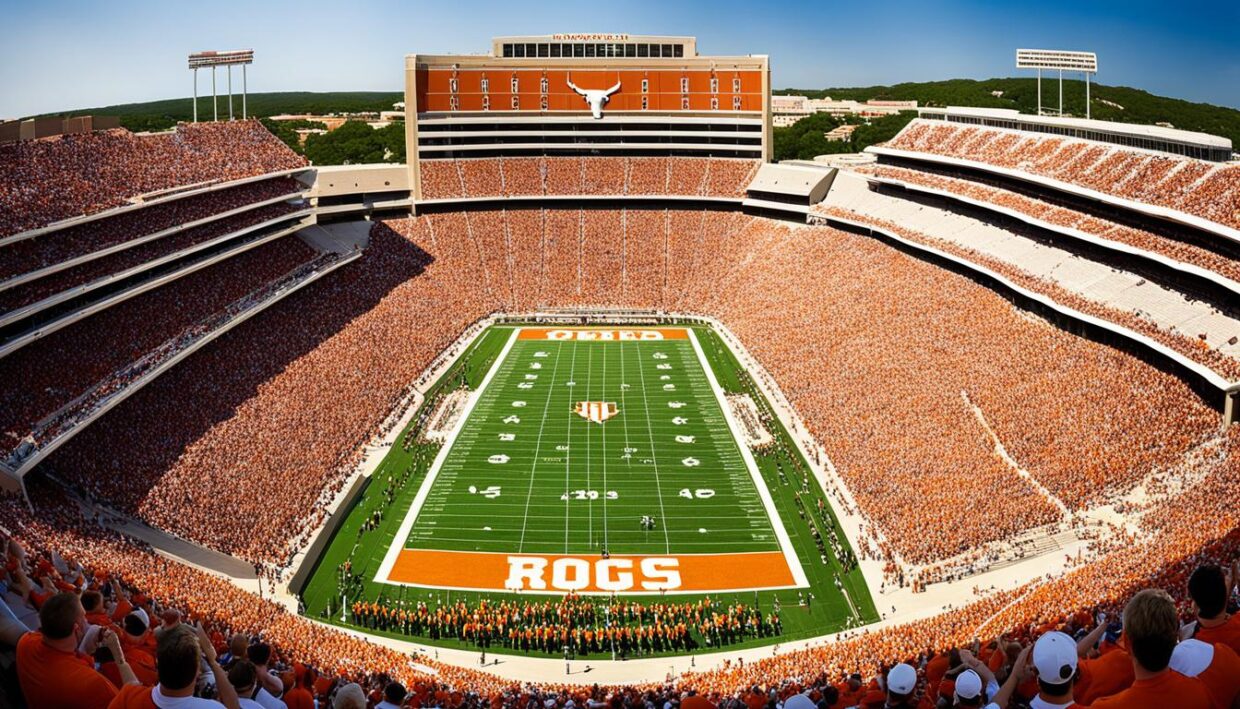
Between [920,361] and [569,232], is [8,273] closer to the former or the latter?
[920,361]

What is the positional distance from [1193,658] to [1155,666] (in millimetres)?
600

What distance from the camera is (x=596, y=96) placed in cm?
6338

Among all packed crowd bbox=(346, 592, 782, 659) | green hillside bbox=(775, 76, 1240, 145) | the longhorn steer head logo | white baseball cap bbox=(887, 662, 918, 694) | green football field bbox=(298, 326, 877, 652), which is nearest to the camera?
white baseball cap bbox=(887, 662, 918, 694)

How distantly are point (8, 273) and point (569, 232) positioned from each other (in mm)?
34503

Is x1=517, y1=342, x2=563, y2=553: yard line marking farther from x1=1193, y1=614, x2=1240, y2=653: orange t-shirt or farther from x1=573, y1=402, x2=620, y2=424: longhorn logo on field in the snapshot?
x1=1193, y1=614, x2=1240, y2=653: orange t-shirt

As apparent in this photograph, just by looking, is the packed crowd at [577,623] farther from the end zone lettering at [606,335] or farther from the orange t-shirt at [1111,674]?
the end zone lettering at [606,335]

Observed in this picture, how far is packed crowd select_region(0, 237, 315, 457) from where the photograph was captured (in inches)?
965

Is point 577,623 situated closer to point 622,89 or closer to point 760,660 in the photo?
point 760,660

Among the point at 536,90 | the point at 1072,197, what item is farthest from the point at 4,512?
the point at 536,90

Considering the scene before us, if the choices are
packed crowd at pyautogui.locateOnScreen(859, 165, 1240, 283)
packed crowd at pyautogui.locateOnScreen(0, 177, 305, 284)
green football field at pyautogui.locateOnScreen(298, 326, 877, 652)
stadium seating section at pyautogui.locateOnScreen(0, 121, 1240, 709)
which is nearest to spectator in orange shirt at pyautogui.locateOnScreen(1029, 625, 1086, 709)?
stadium seating section at pyautogui.locateOnScreen(0, 121, 1240, 709)

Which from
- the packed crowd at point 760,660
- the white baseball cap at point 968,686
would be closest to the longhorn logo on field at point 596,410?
the packed crowd at point 760,660

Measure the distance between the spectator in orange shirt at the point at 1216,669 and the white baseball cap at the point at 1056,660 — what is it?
0.47m

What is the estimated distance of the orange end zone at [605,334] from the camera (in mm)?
46875

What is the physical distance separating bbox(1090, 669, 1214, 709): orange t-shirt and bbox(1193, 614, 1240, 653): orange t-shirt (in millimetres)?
886
